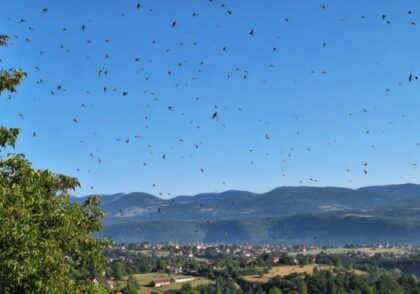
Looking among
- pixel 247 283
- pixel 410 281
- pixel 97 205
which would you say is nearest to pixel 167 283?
pixel 247 283

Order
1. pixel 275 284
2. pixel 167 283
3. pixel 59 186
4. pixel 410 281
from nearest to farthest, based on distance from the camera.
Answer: pixel 59 186 → pixel 410 281 → pixel 275 284 → pixel 167 283

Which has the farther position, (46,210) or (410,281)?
(410,281)

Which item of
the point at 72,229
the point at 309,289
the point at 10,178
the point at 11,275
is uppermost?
the point at 10,178

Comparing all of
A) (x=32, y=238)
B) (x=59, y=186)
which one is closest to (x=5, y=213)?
(x=32, y=238)

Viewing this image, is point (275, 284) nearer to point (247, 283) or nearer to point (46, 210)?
point (247, 283)

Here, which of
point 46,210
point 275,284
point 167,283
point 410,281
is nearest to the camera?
point 46,210

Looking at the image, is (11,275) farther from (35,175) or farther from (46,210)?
(35,175)

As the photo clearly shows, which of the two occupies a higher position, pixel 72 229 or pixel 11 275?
pixel 72 229
